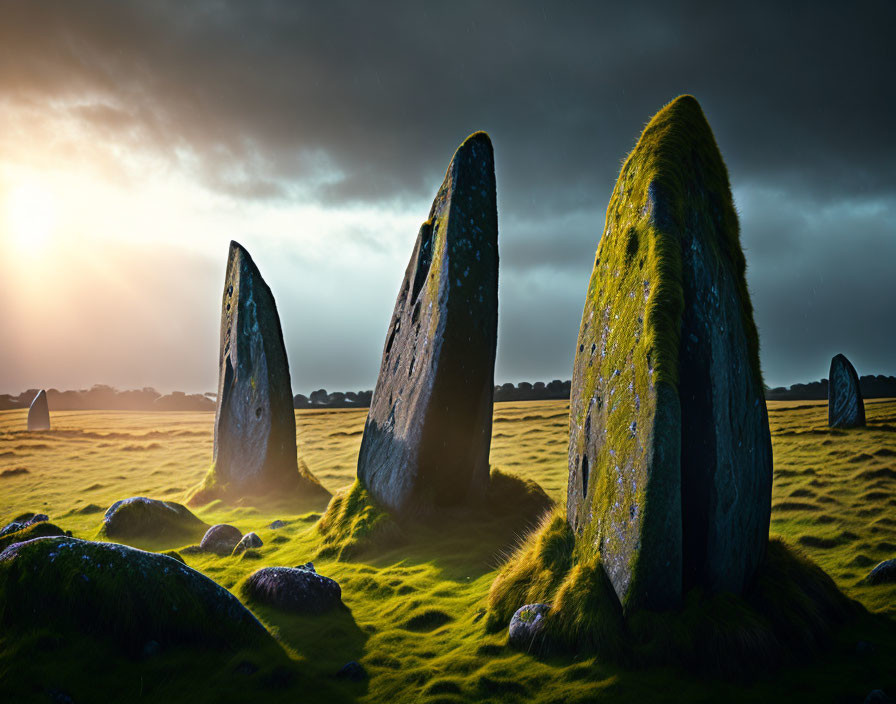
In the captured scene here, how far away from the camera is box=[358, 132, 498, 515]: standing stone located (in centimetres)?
1057

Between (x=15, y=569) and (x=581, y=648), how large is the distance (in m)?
5.33

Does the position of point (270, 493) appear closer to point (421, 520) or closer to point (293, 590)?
point (421, 520)

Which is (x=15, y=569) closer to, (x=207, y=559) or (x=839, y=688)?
(x=207, y=559)

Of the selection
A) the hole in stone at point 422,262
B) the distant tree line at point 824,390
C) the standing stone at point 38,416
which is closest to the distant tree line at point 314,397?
the distant tree line at point 824,390

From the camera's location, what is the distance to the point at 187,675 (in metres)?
5.34

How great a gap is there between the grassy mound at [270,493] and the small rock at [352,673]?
996 cm

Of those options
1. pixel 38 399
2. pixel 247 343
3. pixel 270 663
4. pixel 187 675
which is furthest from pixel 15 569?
pixel 38 399

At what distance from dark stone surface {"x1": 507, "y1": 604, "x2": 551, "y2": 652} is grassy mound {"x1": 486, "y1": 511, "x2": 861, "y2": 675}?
0.09 m

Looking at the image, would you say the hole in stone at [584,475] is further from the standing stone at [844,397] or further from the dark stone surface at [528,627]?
the standing stone at [844,397]

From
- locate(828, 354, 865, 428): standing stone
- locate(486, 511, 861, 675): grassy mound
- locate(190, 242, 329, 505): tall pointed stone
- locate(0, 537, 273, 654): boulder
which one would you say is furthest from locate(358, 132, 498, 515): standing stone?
locate(828, 354, 865, 428): standing stone

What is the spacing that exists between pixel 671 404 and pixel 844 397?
20051mm

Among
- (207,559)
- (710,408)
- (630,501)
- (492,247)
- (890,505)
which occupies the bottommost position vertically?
(207,559)

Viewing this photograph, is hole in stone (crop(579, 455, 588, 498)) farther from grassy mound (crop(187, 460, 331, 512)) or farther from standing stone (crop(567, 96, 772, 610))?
grassy mound (crop(187, 460, 331, 512))

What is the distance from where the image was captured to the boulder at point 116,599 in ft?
17.9
